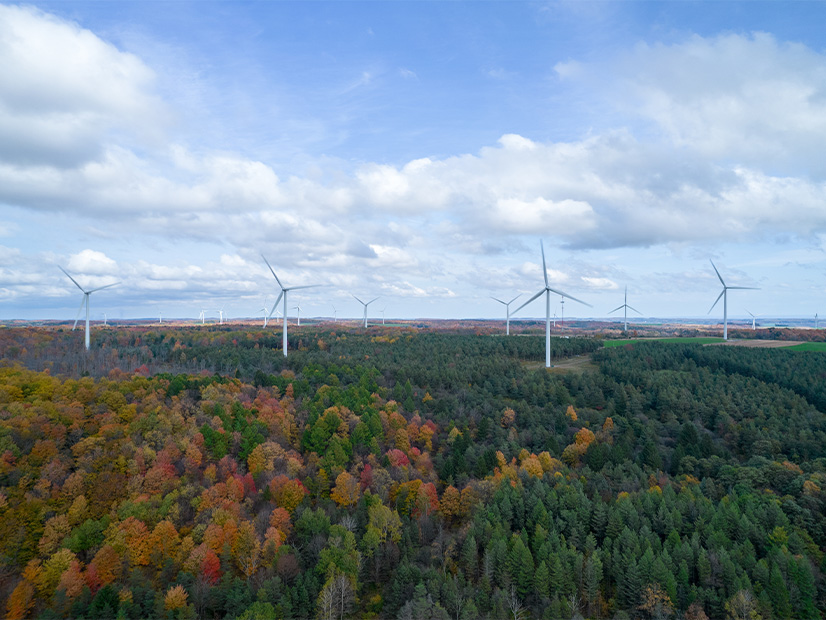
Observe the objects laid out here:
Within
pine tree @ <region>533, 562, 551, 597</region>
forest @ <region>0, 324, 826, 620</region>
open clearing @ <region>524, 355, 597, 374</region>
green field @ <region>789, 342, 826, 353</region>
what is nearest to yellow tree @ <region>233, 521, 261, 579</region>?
forest @ <region>0, 324, 826, 620</region>

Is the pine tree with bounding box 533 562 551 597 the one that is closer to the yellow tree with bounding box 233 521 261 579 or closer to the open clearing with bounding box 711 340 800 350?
the yellow tree with bounding box 233 521 261 579

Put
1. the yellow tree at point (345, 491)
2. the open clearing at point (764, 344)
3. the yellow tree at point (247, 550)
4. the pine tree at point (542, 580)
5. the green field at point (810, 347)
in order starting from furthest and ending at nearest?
the open clearing at point (764, 344), the green field at point (810, 347), the yellow tree at point (345, 491), the yellow tree at point (247, 550), the pine tree at point (542, 580)

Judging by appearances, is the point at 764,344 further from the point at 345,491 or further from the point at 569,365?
the point at 345,491

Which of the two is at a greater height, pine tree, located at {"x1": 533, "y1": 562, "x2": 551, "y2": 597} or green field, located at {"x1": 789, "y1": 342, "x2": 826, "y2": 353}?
green field, located at {"x1": 789, "y1": 342, "x2": 826, "y2": 353}

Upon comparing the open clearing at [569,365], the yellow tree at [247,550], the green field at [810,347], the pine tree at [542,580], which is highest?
the green field at [810,347]

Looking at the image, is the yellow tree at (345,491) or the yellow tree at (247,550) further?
the yellow tree at (345,491)

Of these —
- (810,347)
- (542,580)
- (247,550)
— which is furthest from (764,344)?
(247,550)

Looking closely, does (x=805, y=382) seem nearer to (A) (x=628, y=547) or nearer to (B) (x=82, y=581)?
(A) (x=628, y=547)

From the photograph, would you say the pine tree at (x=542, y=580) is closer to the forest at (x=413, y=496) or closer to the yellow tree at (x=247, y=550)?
the forest at (x=413, y=496)

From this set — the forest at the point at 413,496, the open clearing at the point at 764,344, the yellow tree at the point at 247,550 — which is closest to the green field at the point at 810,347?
the open clearing at the point at 764,344
